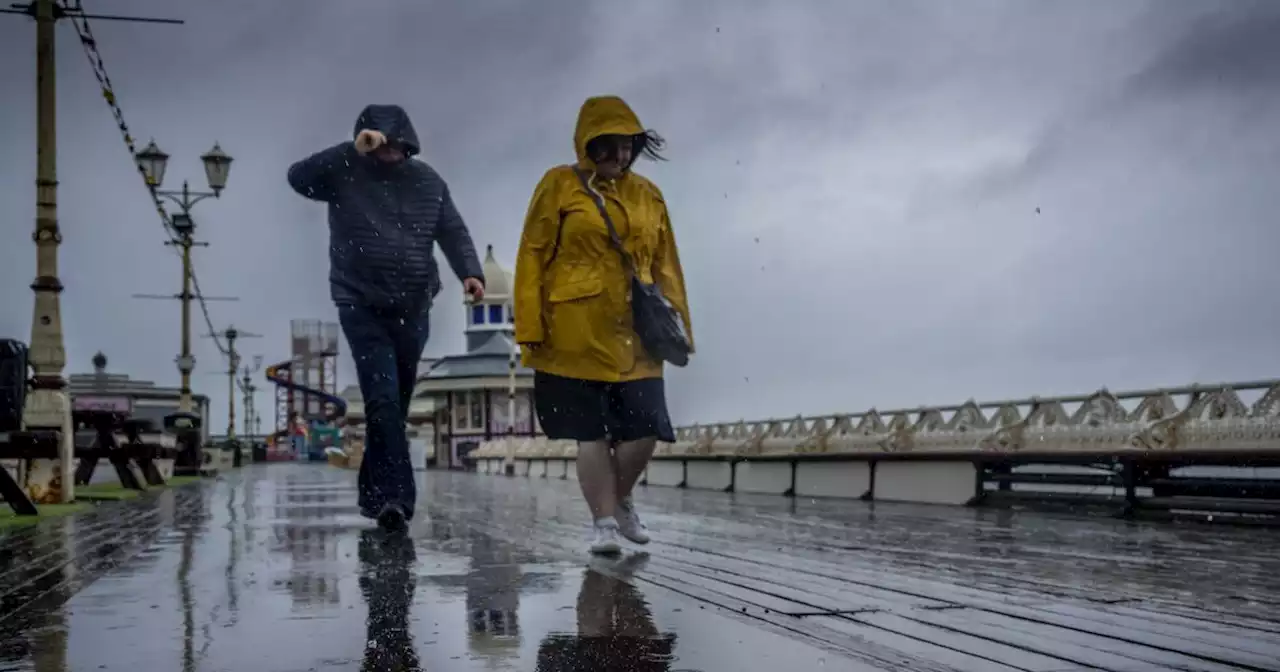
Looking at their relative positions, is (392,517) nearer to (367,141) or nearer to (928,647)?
(367,141)

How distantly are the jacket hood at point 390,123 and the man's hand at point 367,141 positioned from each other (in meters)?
0.16

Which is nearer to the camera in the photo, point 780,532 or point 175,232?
point 780,532

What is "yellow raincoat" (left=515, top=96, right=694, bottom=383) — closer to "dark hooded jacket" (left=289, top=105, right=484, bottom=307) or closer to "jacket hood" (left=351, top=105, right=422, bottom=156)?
"dark hooded jacket" (left=289, top=105, right=484, bottom=307)

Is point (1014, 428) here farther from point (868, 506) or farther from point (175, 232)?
point (175, 232)

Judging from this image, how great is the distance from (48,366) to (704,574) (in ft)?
28.9

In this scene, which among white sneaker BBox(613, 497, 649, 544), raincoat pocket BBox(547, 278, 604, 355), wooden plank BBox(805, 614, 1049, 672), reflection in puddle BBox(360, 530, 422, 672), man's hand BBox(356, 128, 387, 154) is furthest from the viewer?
man's hand BBox(356, 128, 387, 154)

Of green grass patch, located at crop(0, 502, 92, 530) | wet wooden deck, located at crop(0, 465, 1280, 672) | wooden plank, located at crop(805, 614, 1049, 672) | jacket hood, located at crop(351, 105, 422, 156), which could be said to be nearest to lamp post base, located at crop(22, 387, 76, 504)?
green grass patch, located at crop(0, 502, 92, 530)

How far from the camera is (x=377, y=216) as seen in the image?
25.9 ft

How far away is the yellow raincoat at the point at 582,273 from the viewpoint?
649cm

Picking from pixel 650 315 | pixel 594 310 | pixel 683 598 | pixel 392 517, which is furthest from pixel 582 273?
pixel 683 598

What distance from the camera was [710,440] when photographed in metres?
23.4

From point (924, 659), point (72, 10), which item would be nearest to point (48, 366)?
point (72, 10)

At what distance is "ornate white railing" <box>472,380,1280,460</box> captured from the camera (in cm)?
971

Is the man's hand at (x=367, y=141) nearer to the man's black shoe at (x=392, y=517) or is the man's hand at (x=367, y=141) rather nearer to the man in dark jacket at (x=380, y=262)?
the man in dark jacket at (x=380, y=262)
